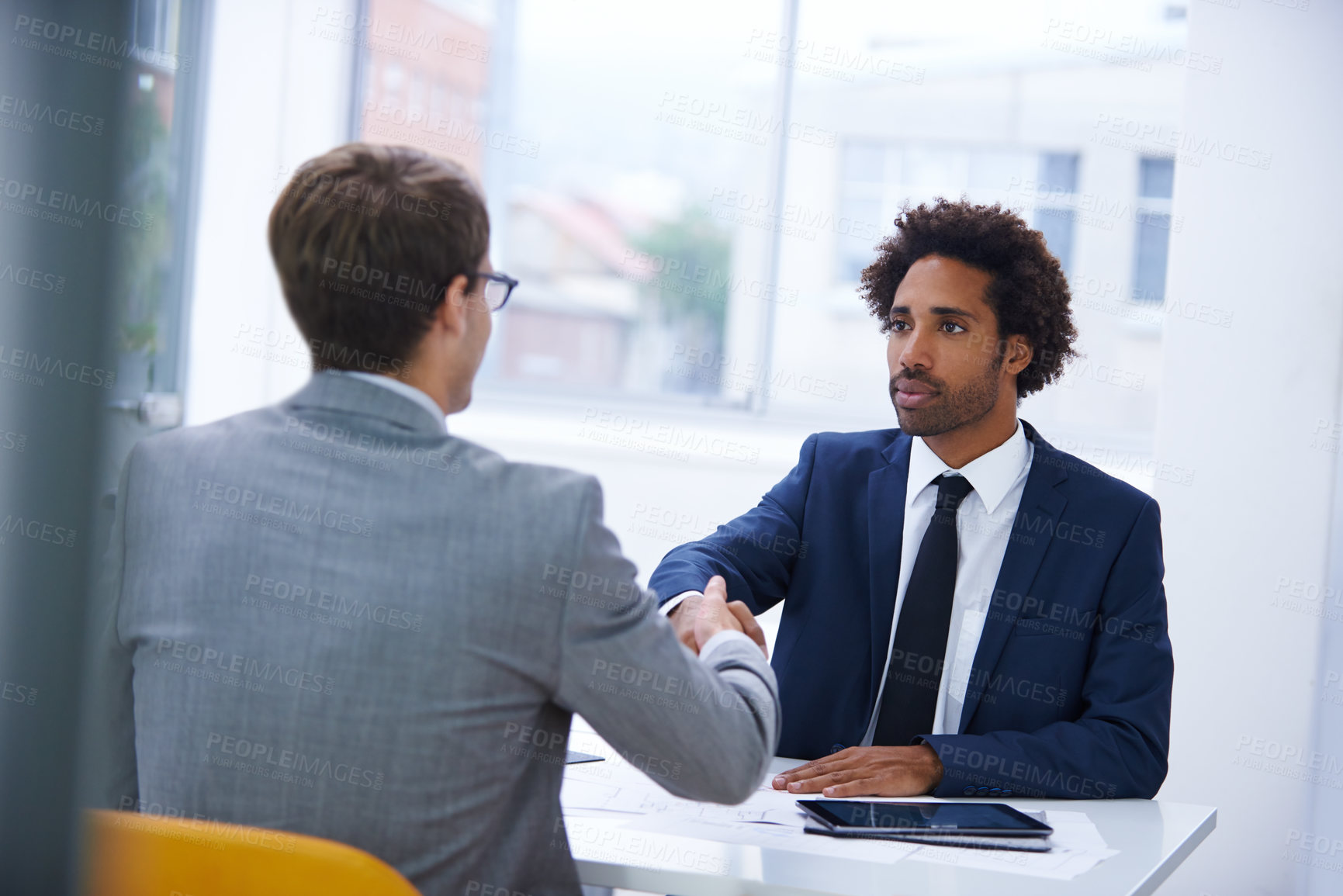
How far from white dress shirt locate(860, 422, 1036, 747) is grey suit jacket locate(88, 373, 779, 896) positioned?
0.91 metres

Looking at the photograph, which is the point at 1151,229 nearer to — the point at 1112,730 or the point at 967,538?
the point at 967,538

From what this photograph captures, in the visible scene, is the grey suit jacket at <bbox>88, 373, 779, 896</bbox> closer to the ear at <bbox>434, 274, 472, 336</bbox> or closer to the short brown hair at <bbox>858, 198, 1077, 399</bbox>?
the ear at <bbox>434, 274, 472, 336</bbox>

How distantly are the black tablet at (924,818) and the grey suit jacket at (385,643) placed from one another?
14.4 inches

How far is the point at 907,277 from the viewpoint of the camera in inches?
92.4

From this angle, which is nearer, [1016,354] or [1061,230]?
[1016,354]

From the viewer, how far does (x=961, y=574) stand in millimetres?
2076

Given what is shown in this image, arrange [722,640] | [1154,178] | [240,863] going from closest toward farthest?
[240,863]
[722,640]
[1154,178]

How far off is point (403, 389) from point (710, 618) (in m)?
0.65

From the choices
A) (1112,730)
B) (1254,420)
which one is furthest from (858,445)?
(1254,420)

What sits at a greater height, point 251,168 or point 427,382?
point 251,168

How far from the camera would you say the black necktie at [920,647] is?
2.00m

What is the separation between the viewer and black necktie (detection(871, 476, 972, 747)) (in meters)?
2.00

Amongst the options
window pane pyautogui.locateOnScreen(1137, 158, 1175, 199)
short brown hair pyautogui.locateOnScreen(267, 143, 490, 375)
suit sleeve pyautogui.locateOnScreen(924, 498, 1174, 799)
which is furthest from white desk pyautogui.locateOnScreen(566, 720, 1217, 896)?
window pane pyautogui.locateOnScreen(1137, 158, 1175, 199)

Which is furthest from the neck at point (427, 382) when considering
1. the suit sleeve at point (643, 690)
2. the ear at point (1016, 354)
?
the ear at point (1016, 354)
